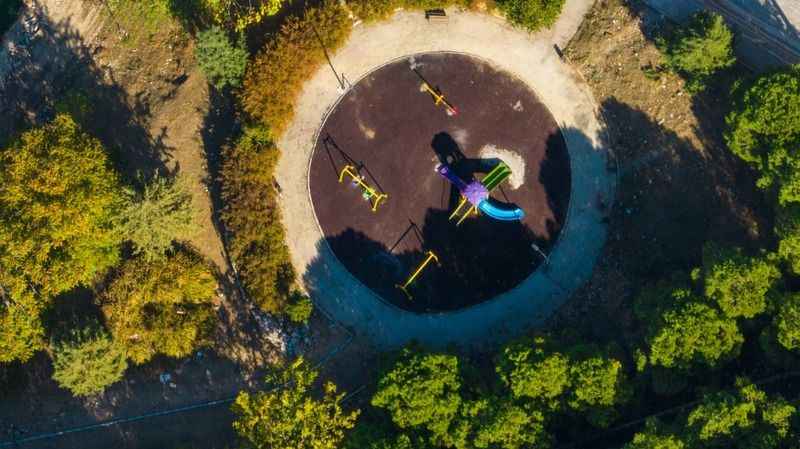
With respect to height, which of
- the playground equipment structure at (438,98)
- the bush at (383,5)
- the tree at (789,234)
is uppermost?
the bush at (383,5)

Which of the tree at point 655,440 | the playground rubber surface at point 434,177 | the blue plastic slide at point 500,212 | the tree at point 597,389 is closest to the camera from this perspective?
the tree at point 655,440

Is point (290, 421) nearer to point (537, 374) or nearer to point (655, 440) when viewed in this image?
point (537, 374)

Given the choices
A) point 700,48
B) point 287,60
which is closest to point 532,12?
point 700,48

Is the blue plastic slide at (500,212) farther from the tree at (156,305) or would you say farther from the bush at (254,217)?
the tree at (156,305)

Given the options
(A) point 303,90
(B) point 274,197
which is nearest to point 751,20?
(A) point 303,90

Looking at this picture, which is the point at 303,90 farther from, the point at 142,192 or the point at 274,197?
the point at 142,192

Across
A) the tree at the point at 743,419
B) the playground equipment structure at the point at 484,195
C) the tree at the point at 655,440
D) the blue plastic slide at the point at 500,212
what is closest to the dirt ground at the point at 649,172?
the blue plastic slide at the point at 500,212
